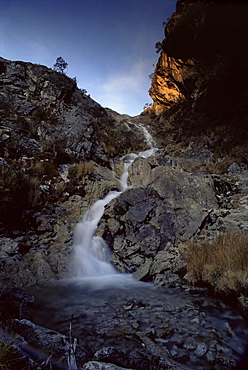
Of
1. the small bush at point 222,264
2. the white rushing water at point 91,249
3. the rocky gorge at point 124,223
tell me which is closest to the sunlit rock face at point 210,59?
the rocky gorge at point 124,223

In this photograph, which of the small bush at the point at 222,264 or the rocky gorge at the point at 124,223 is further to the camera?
the small bush at the point at 222,264

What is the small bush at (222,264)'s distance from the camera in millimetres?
3066

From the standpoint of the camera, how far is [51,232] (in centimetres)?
597

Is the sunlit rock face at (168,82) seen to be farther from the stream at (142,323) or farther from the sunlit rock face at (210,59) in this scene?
the stream at (142,323)

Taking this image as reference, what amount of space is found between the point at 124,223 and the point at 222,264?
353 cm

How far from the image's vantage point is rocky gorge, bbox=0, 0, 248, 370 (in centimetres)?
197

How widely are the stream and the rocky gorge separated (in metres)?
0.02

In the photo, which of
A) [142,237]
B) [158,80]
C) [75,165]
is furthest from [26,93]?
[158,80]

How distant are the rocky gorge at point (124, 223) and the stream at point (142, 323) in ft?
0.05

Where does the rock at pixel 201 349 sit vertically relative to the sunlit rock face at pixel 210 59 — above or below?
below

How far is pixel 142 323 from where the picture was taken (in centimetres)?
247

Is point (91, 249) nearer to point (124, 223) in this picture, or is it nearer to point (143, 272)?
point (124, 223)

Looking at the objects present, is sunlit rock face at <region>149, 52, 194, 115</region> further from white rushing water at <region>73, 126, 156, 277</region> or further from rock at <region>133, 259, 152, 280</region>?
rock at <region>133, 259, 152, 280</region>

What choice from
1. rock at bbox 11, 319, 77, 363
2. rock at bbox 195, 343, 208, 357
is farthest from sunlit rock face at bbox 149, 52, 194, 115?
rock at bbox 11, 319, 77, 363
